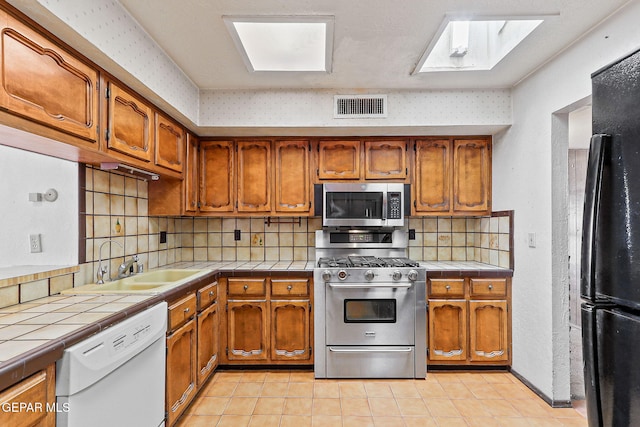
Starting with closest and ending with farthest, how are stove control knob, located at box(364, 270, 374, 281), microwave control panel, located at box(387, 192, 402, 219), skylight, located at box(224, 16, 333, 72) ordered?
skylight, located at box(224, 16, 333, 72), stove control knob, located at box(364, 270, 374, 281), microwave control panel, located at box(387, 192, 402, 219)

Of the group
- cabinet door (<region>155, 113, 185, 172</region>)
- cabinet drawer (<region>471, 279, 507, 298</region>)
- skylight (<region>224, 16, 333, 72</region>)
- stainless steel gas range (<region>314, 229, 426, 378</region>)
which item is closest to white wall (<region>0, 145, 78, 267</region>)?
cabinet door (<region>155, 113, 185, 172</region>)

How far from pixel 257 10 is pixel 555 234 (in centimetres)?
228

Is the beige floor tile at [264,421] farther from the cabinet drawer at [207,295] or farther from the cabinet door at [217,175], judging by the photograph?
the cabinet door at [217,175]

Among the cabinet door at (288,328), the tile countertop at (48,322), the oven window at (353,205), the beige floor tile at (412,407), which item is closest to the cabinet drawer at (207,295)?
the cabinet door at (288,328)

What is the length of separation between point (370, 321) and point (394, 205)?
1008mm

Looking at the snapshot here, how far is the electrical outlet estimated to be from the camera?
5.70 ft

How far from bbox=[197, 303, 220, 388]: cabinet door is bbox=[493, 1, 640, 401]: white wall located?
2.38 meters

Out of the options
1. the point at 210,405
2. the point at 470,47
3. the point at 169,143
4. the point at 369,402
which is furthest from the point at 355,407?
the point at 470,47

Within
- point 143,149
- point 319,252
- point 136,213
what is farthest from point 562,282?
point 136,213

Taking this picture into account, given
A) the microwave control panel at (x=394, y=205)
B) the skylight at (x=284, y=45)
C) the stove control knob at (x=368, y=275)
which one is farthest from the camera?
the microwave control panel at (x=394, y=205)

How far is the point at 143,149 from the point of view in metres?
2.11

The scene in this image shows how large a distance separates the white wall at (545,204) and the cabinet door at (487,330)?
0.37 ft

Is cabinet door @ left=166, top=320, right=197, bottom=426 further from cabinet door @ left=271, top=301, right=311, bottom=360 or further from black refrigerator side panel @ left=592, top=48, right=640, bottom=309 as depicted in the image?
black refrigerator side panel @ left=592, top=48, right=640, bottom=309

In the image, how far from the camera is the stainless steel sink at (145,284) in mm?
1859
